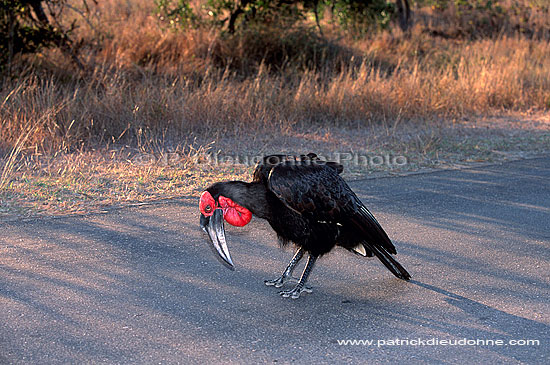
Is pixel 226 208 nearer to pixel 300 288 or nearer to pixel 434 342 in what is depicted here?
pixel 300 288


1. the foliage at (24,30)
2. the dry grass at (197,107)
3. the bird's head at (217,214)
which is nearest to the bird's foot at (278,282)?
the bird's head at (217,214)

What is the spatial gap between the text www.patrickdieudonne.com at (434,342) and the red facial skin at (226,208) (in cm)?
93

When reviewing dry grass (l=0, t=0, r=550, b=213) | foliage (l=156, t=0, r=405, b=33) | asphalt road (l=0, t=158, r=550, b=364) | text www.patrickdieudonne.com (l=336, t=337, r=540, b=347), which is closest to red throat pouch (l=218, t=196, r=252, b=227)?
asphalt road (l=0, t=158, r=550, b=364)

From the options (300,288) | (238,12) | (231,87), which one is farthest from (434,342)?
(238,12)

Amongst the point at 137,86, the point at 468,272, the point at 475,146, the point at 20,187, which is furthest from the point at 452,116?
the point at 20,187

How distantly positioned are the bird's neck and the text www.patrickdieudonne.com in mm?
889

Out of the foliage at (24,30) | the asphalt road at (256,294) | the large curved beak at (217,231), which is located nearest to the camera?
the asphalt road at (256,294)

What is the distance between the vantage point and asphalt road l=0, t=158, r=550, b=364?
3.28 m

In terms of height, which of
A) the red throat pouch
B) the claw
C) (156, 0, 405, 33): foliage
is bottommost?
the claw

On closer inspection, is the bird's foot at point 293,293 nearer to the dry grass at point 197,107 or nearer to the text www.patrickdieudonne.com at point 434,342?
the text www.patrickdieudonne.com at point 434,342

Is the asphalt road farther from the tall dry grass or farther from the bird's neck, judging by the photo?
the tall dry grass

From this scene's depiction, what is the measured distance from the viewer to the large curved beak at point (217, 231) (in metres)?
Answer: 3.68

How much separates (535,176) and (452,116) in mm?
3216

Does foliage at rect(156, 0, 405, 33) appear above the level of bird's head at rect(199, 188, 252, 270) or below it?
above
